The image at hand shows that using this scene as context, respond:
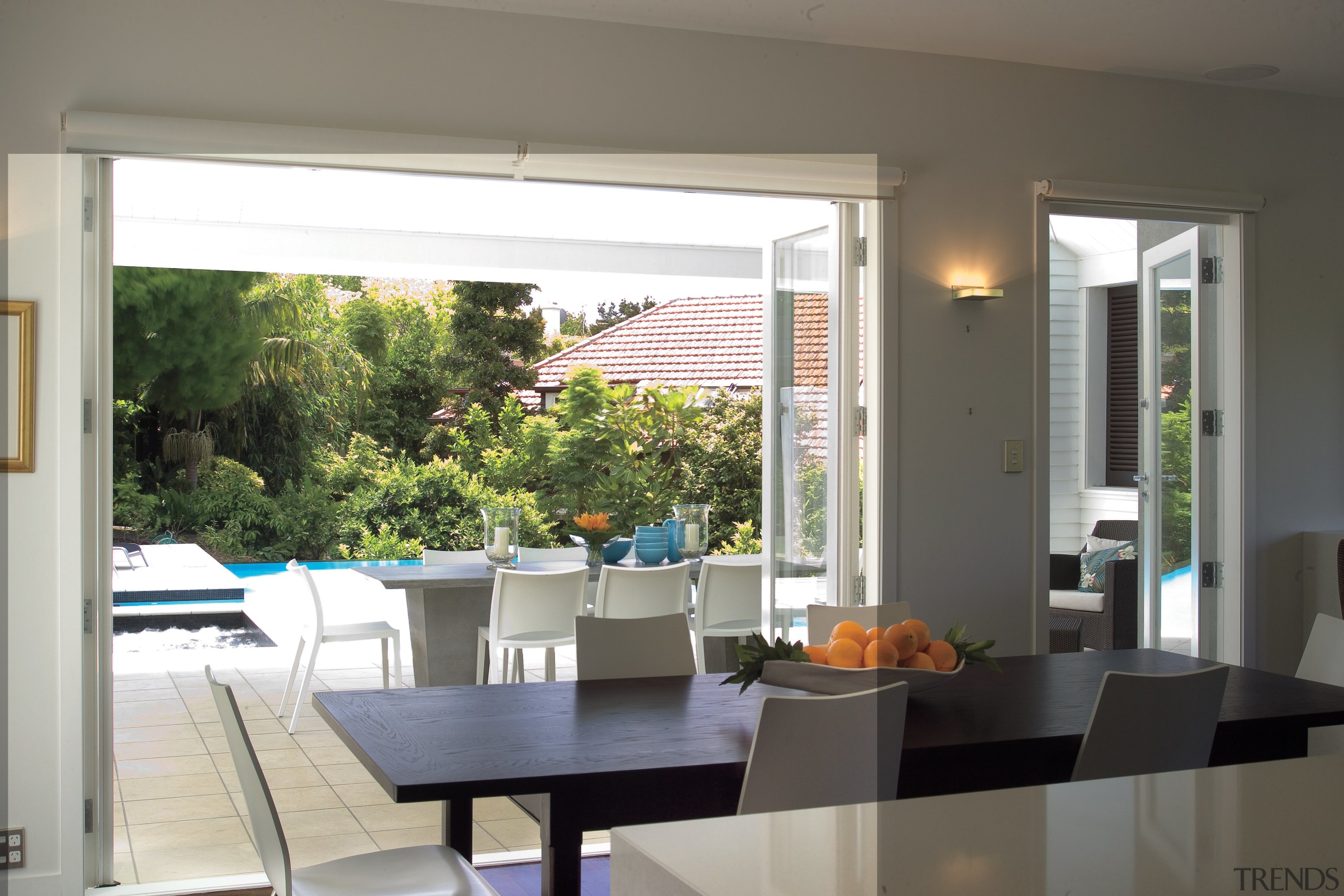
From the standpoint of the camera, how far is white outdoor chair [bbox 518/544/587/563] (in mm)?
6766

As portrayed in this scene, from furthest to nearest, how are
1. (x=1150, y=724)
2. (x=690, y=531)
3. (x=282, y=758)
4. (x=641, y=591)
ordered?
(x=690, y=531) < (x=641, y=591) < (x=282, y=758) < (x=1150, y=724)

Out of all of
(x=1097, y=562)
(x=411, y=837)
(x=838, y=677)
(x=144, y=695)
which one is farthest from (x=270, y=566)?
(x=838, y=677)

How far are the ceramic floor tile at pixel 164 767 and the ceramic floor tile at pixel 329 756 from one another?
41cm

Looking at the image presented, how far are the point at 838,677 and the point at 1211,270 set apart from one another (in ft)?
10.4

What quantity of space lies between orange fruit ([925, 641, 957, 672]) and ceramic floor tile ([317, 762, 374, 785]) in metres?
2.71

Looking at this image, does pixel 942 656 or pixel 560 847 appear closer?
pixel 560 847

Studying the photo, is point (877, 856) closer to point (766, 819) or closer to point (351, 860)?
point (766, 819)

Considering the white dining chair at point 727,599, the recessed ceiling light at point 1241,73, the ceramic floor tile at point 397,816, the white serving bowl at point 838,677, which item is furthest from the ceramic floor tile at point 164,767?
the recessed ceiling light at point 1241,73

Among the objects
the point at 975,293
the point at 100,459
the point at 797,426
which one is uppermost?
the point at 975,293

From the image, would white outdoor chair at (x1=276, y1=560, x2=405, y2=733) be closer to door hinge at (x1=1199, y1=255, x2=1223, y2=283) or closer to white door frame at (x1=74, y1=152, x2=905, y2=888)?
white door frame at (x1=74, y1=152, x2=905, y2=888)

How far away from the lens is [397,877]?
236cm

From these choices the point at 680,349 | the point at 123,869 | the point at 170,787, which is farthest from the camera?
the point at 680,349

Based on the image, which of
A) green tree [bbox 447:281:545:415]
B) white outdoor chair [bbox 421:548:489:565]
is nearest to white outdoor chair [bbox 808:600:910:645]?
white outdoor chair [bbox 421:548:489:565]

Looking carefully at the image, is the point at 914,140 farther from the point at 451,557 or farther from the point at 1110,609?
the point at 451,557
